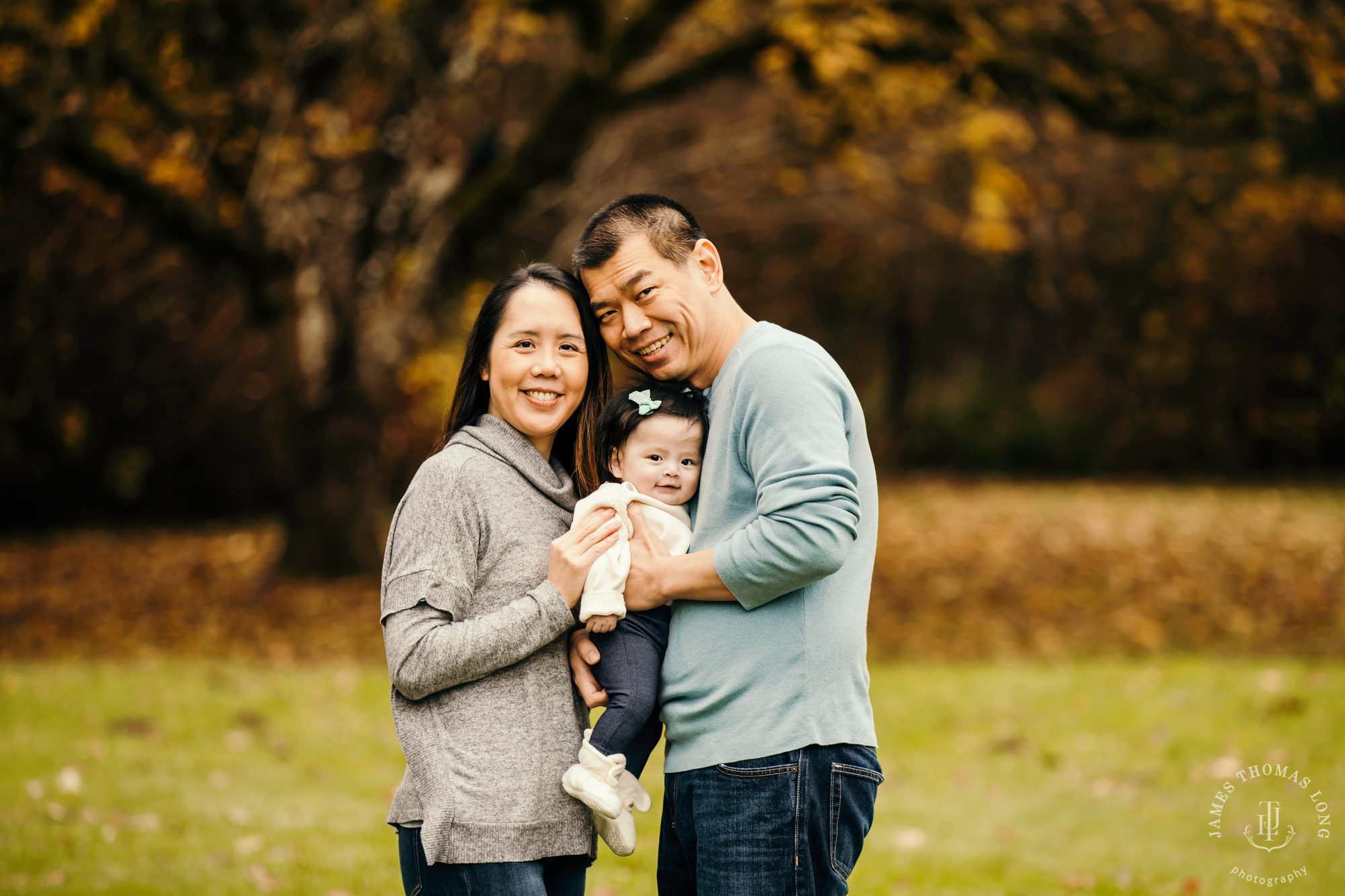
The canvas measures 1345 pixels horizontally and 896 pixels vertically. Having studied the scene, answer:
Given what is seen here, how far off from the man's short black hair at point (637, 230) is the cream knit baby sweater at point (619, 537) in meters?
→ 0.51

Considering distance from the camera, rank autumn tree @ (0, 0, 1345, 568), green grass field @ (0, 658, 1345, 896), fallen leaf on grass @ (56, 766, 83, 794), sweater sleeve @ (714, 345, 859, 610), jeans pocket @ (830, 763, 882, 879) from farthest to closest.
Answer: autumn tree @ (0, 0, 1345, 568) → fallen leaf on grass @ (56, 766, 83, 794) → green grass field @ (0, 658, 1345, 896) → jeans pocket @ (830, 763, 882, 879) → sweater sleeve @ (714, 345, 859, 610)

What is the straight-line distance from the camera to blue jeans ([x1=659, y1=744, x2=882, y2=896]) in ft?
6.91

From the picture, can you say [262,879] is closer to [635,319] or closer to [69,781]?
[69,781]

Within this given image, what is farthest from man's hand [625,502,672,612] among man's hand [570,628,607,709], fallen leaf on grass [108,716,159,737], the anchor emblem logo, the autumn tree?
the autumn tree

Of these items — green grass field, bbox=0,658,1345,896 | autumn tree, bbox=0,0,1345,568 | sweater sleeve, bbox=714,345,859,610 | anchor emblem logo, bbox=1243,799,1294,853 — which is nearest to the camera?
sweater sleeve, bbox=714,345,859,610

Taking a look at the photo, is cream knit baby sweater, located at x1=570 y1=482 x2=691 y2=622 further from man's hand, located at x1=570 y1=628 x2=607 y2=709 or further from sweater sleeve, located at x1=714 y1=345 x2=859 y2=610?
sweater sleeve, located at x1=714 y1=345 x2=859 y2=610

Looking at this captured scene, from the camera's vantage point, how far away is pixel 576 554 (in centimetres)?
217

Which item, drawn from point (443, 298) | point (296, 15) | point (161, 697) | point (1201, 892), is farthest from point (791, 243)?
point (1201, 892)

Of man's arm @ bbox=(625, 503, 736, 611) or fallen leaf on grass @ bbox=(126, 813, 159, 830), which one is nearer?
man's arm @ bbox=(625, 503, 736, 611)

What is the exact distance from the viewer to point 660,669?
230 centimetres

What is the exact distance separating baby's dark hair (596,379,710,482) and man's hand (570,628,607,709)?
1.37 feet

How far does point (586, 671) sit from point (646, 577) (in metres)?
0.24

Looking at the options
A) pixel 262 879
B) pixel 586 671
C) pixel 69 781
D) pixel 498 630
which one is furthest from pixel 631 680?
pixel 69 781

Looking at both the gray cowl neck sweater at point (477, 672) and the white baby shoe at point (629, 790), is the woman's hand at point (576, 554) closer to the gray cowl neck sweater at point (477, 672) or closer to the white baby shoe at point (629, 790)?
the gray cowl neck sweater at point (477, 672)
